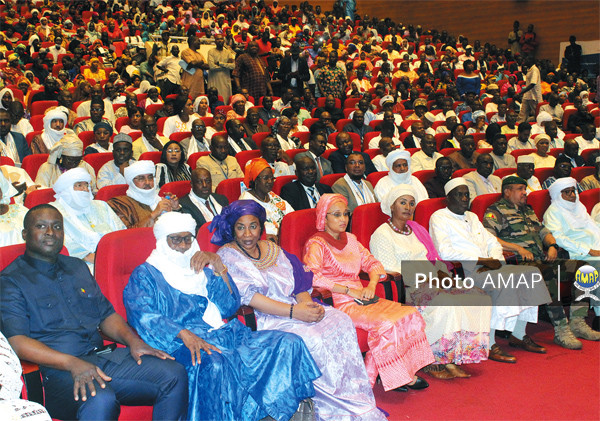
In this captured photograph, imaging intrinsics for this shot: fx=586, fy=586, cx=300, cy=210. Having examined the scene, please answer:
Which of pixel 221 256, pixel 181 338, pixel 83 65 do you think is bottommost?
pixel 181 338

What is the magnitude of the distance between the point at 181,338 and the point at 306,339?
2.14 feet

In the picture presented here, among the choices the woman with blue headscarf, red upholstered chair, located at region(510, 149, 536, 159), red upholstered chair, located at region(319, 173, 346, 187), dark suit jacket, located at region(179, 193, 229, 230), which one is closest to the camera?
the woman with blue headscarf

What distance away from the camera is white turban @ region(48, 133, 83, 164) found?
466 centimetres

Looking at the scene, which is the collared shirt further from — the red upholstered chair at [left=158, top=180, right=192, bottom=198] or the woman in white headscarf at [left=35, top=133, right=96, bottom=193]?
the woman in white headscarf at [left=35, top=133, right=96, bottom=193]

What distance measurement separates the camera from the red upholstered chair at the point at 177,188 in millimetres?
4352

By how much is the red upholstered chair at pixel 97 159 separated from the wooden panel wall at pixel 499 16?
11614 mm

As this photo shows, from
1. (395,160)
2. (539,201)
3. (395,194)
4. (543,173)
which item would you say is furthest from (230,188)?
(543,173)

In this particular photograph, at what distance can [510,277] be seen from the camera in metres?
3.86

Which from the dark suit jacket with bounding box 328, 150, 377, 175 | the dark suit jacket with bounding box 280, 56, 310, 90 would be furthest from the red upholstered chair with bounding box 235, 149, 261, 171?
the dark suit jacket with bounding box 280, 56, 310, 90

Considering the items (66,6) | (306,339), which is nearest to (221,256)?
(306,339)

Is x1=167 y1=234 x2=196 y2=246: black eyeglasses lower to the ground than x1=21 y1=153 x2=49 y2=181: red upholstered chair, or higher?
lower

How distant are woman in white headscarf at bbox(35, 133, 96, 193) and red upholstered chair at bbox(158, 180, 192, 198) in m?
0.76

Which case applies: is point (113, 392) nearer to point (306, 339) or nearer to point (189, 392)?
point (189, 392)

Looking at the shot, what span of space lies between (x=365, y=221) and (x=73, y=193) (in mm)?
1861
